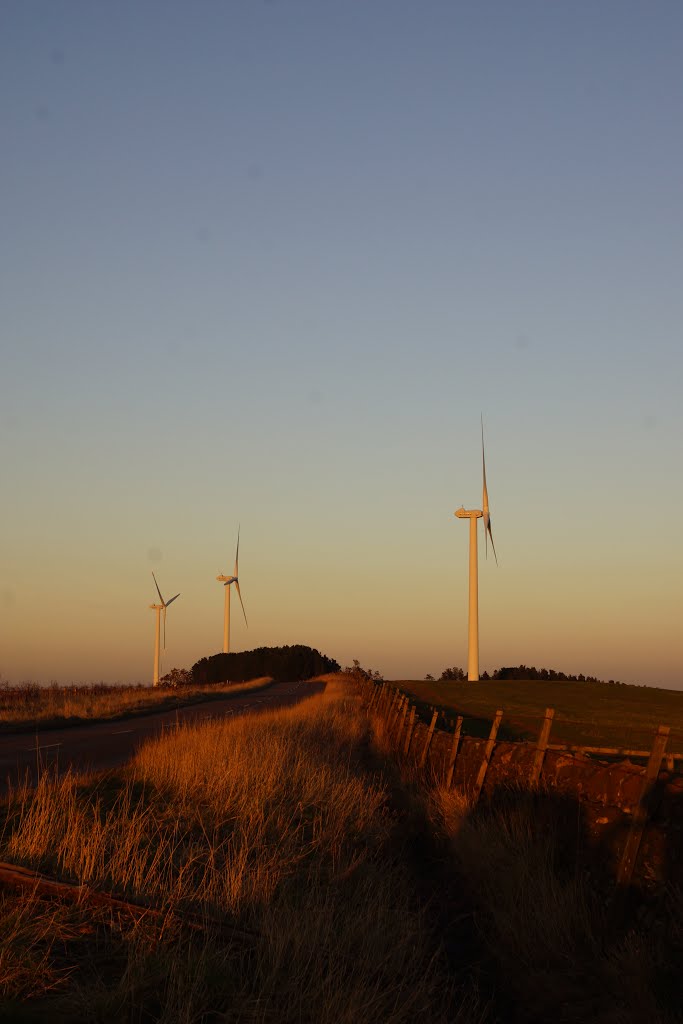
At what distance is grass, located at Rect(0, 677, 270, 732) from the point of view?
3675 cm

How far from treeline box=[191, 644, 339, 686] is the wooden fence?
279 ft

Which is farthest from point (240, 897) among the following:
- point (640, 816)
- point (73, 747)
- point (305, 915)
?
point (73, 747)

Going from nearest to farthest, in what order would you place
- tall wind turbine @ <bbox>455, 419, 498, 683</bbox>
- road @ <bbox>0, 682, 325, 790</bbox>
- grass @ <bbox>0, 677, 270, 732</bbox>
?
road @ <bbox>0, 682, 325, 790</bbox>
grass @ <bbox>0, 677, 270, 732</bbox>
tall wind turbine @ <bbox>455, 419, 498, 683</bbox>

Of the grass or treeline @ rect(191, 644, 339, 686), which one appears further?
treeline @ rect(191, 644, 339, 686)

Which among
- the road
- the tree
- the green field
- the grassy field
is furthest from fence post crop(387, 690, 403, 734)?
the tree

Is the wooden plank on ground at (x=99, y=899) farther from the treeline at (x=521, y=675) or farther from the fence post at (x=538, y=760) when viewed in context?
the treeline at (x=521, y=675)

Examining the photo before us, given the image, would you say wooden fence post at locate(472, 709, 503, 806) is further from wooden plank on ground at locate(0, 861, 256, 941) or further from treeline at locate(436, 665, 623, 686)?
treeline at locate(436, 665, 623, 686)

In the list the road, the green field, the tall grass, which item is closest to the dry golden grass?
the tall grass

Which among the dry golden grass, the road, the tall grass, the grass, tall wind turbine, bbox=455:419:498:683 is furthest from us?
tall wind turbine, bbox=455:419:498:683

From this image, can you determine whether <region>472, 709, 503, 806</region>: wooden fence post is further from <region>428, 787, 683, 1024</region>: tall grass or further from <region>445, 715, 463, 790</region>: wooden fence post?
<region>445, 715, 463, 790</region>: wooden fence post

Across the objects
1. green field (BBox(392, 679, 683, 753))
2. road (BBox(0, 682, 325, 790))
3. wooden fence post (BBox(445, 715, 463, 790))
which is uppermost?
wooden fence post (BBox(445, 715, 463, 790))

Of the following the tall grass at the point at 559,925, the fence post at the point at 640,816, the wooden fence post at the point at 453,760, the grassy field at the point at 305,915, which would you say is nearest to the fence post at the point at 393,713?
the wooden fence post at the point at 453,760

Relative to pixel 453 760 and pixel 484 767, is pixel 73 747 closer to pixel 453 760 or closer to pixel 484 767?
pixel 453 760

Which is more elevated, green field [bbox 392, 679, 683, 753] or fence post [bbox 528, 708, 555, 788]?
fence post [bbox 528, 708, 555, 788]
